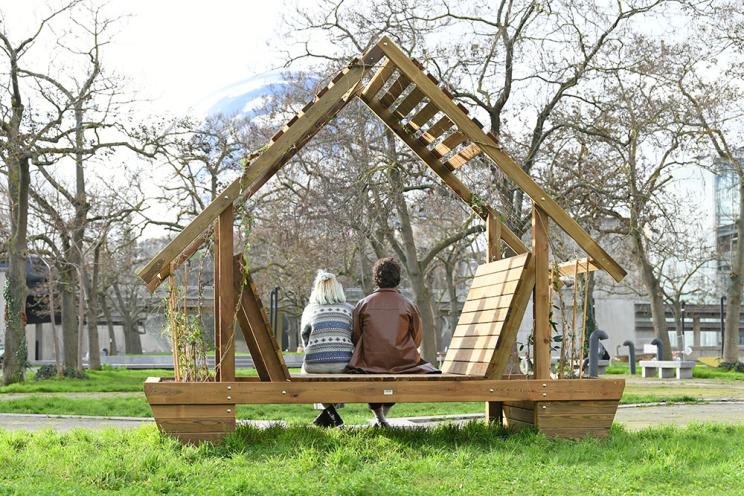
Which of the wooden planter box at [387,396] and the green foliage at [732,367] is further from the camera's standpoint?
the green foliage at [732,367]

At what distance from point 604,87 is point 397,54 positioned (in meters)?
14.5

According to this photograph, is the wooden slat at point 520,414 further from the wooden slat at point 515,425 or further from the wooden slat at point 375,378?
the wooden slat at point 375,378

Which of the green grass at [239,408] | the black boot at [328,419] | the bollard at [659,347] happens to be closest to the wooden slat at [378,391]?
the black boot at [328,419]

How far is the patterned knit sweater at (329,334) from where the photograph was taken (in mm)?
8883

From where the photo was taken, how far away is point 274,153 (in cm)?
815

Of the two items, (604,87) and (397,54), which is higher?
(604,87)

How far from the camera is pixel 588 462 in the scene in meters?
7.20

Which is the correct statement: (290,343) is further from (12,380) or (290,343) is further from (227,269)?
(227,269)

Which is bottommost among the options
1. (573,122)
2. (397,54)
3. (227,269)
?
(227,269)

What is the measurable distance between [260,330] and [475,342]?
6.98ft

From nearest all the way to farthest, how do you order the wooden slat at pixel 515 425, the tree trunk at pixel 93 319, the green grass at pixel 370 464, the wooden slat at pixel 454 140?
the green grass at pixel 370 464, the wooden slat at pixel 515 425, the wooden slat at pixel 454 140, the tree trunk at pixel 93 319

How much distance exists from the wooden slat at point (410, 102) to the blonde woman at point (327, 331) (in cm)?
176

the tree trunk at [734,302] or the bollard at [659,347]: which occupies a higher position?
the tree trunk at [734,302]

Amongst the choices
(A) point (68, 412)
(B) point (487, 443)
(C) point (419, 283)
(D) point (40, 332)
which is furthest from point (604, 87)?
(D) point (40, 332)
